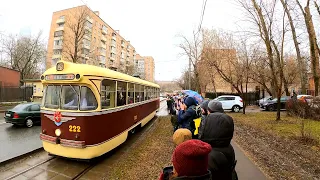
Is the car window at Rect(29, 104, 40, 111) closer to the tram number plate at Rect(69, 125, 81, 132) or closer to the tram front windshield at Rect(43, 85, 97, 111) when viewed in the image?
the tram front windshield at Rect(43, 85, 97, 111)

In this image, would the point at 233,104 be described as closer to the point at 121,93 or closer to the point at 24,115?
the point at 121,93

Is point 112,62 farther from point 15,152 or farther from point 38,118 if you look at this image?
point 15,152

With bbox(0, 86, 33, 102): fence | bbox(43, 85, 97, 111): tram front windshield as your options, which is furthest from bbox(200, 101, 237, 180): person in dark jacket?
bbox(0, 86, 33, 102): fence

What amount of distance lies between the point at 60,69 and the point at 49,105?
1144 millimetres

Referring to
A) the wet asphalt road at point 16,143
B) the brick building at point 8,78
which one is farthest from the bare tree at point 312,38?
the brick building at point 8,78

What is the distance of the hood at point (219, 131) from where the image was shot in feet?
9.77

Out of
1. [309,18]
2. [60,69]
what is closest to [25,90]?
[60,69]

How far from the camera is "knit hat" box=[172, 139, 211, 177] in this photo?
1.85 metres

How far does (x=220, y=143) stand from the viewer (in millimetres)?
2971

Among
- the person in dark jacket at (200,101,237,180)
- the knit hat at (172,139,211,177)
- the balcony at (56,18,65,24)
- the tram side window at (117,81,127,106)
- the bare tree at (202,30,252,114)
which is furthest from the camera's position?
the balcony at (56,18,65,24)

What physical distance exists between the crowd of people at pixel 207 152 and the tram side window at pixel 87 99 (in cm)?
351

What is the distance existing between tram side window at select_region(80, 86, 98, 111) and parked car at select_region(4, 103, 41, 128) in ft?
25.6

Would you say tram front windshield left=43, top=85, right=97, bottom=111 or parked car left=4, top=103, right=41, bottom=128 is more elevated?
tram front windshield left=43, top=85, right=97, bottom=111

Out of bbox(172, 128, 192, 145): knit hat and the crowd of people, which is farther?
bbox(172, 128, 192, 145): knit hat
